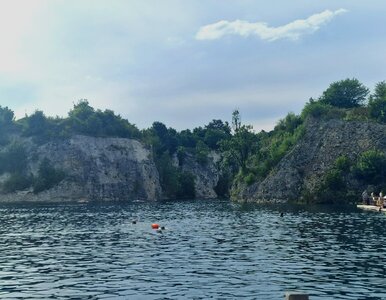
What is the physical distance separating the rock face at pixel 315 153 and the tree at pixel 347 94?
1504cm

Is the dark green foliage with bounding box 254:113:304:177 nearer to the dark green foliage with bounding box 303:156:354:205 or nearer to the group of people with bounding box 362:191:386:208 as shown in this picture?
the dark green foliage with bounding box 303:156:354:205

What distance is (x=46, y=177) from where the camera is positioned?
16512cm

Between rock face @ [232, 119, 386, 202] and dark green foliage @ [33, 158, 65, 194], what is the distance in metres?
69.7

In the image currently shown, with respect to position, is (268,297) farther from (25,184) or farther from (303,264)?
(25,184)

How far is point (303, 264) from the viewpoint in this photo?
113 feet

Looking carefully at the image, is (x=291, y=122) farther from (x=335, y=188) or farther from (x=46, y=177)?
(x=46, y=177)

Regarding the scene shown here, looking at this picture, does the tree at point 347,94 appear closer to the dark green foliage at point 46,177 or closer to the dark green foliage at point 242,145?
the dark green foliage at point 242,145

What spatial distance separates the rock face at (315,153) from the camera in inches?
4860

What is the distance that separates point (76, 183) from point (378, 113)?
10134 centimetres

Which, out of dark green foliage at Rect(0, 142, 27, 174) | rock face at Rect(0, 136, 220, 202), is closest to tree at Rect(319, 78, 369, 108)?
rock face at Rect(0, 136, 220, 202)

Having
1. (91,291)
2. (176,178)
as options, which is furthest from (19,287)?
(176,178)

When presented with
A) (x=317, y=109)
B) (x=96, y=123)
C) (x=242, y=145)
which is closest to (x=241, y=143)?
(x=242, y=145)

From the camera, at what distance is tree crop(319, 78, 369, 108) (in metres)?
146

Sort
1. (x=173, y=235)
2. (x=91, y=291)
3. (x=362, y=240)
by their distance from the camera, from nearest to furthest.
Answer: (x=91, y=291) < (x=362, y=240) < (x=173, y=235)
